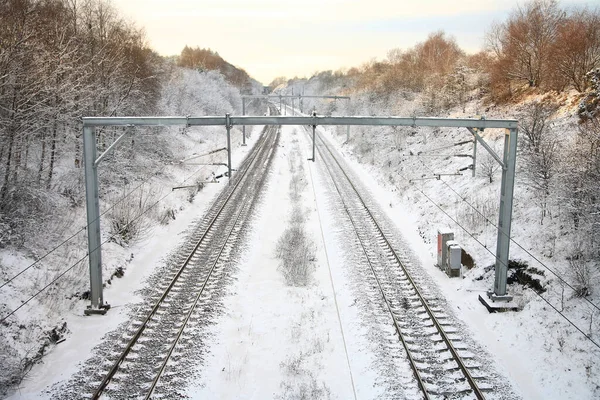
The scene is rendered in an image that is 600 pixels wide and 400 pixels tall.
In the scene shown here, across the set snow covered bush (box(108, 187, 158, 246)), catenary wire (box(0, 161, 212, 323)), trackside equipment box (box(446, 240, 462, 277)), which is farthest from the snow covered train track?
snow covered bush (box(108, 187, 158, 246))

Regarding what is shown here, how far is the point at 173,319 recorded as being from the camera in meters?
12.6

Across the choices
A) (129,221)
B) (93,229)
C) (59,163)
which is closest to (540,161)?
(93,229)

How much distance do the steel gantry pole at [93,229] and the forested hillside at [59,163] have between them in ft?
2.21

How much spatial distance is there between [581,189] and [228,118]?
9.98 meters

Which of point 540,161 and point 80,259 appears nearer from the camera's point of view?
point 80,259

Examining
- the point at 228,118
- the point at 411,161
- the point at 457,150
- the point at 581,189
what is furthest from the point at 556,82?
the point at 228,118

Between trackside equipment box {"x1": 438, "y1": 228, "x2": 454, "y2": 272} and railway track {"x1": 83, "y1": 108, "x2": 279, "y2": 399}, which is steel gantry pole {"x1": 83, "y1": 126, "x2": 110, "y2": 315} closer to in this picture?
railway track {"x1": 83, "y1": 108, "x2": 279, "y2": 399}

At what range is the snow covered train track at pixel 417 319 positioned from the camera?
1001 centimetres

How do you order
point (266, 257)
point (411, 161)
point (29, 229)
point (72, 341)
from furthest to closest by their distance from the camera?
point (411, 161)
point (266, 257)
point (29, 229)
point (72, 341)

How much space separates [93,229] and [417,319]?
9259 mm

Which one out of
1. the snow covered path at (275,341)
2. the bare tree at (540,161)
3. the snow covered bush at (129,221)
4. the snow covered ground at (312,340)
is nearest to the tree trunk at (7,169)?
the snow covered bush at (129,221)

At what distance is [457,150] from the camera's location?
3016 centimetres

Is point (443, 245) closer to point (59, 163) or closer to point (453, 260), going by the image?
point (453, 260)

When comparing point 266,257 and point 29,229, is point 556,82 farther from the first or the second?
point 29,229
